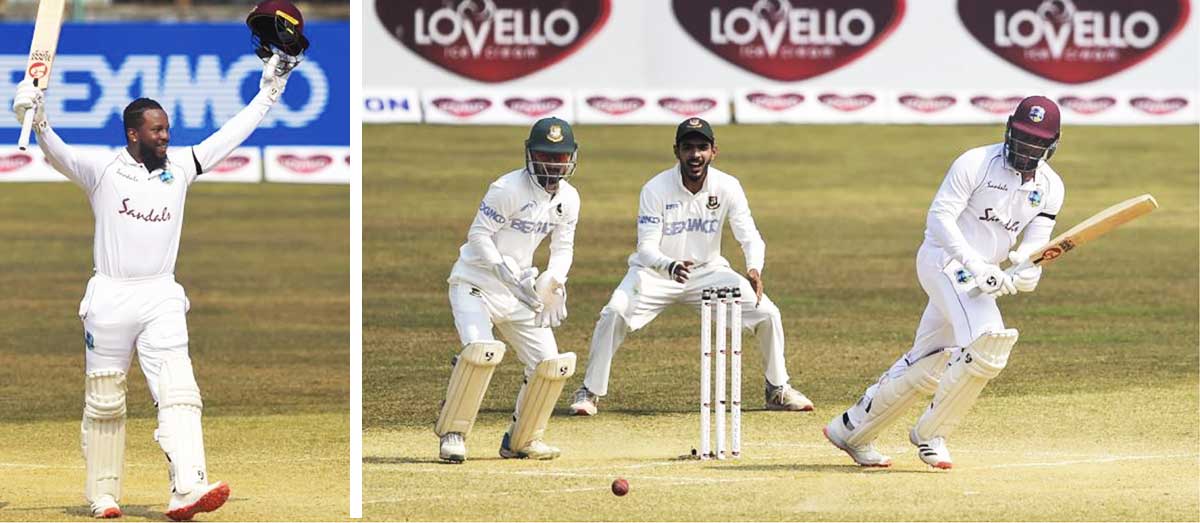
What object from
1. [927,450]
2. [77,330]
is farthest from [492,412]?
[77,330]

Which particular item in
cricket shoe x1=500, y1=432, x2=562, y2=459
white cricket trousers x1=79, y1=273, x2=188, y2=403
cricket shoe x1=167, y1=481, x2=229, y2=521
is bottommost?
cricket shoe x1=500, y1=432, x2=562, y2=459

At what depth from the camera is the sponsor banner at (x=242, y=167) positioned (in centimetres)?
2409

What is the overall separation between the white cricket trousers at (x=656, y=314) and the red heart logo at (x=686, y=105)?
50.1 feet

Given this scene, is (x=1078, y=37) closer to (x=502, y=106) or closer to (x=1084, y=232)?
(x=502, y=106)

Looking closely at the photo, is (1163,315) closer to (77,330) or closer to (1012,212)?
(1012,212)

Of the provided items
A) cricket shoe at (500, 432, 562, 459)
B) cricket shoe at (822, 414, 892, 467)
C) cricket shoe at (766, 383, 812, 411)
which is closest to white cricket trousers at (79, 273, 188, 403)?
cricket shoe at (500, 432, 562, 459)

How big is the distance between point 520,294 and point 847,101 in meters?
17.9

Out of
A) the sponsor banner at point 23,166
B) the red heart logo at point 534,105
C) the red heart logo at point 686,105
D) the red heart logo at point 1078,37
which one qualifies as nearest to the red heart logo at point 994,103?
the red heart logo at point 1078,37

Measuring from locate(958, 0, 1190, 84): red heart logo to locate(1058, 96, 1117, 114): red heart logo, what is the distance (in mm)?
294

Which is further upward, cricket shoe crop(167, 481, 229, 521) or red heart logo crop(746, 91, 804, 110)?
cricket shoe crop(167, 481, 229, 521)

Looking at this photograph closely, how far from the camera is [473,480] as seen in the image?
962 centimetres

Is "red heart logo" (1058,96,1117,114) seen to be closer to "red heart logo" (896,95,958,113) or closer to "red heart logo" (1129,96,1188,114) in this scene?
"red heart logo" (1129,96,1188,114)

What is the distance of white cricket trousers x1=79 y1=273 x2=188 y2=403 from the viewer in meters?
8.56

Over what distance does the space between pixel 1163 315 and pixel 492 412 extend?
18.9 feet
